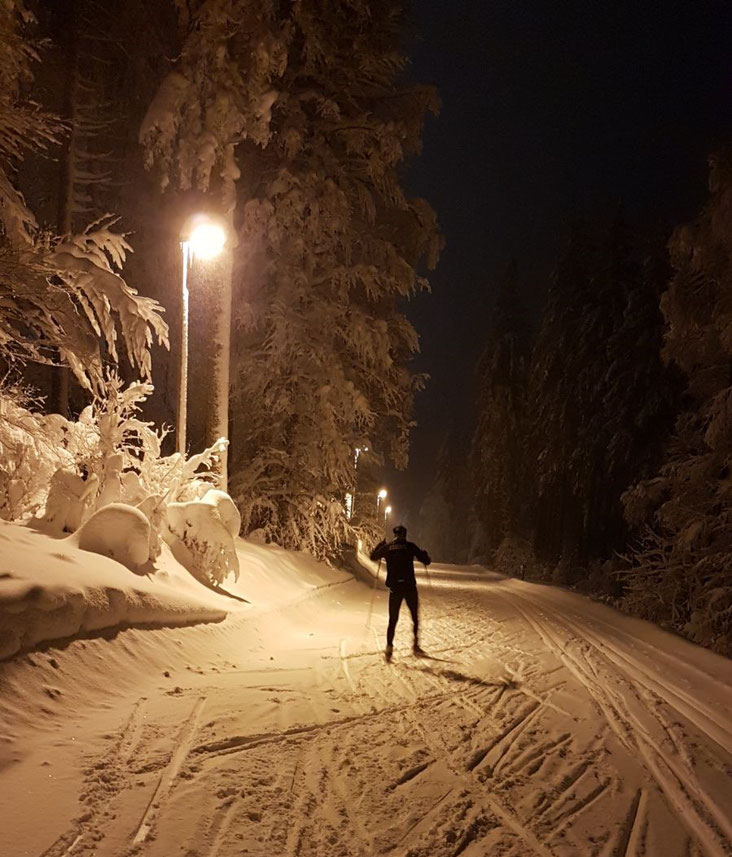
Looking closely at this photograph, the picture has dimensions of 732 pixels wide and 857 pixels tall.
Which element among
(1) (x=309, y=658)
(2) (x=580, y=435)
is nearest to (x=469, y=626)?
(1) (x=309, y=658)

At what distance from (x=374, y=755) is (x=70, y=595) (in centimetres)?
309

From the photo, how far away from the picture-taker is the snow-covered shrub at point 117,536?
7.48 meters

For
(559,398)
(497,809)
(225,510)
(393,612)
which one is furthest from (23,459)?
(559,398)

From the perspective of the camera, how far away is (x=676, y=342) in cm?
1216

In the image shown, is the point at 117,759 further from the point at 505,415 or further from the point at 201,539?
the point at 505,415

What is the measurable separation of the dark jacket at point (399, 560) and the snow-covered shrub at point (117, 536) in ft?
9.65

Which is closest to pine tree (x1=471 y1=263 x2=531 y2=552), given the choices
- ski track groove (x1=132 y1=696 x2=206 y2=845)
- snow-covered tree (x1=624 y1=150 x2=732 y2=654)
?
snow-covered tree (x1=624 y1=150 x2=732 y2=654)

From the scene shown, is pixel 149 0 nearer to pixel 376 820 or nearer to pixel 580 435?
pixel 376 820

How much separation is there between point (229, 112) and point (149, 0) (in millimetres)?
5395

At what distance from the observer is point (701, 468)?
11.4m

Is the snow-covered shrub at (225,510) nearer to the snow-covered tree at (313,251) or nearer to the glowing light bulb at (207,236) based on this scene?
the snow-covered tree at (313,251)

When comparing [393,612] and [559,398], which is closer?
[393,612]

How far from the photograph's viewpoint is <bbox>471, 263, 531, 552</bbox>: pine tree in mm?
37188

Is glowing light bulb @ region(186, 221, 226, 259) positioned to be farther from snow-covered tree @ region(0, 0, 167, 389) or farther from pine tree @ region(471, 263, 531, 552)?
pine tree @ region(471, 263, 531, 552)
